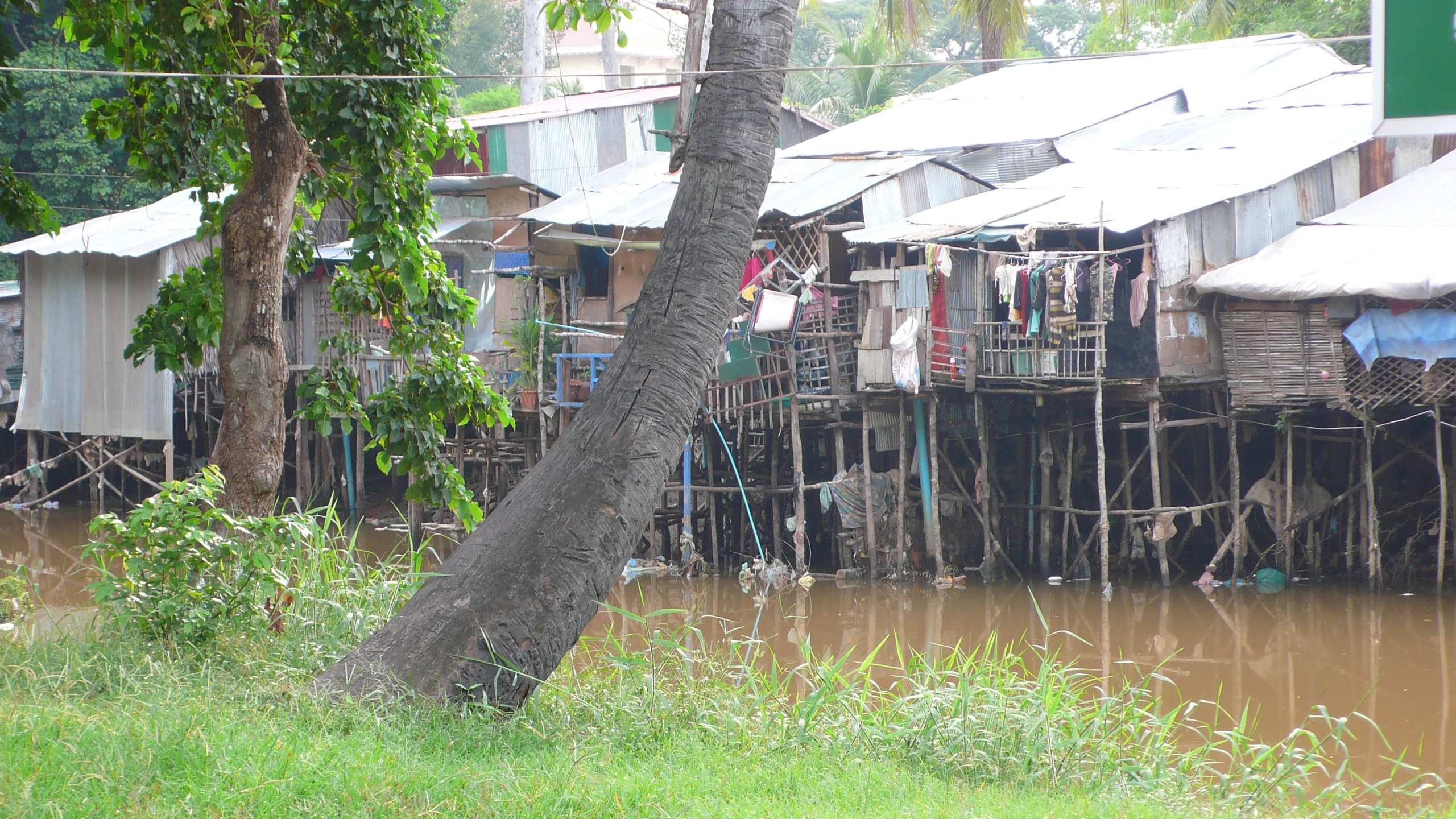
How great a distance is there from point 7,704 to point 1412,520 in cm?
1478

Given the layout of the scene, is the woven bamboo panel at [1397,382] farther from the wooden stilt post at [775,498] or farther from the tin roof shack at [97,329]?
the tin roof shack at [97,329]

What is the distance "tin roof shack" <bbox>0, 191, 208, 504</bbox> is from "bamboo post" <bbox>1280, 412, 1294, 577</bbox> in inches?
604

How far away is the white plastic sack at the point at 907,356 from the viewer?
14.0 m

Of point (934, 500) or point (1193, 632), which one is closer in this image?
point (1193, 632)

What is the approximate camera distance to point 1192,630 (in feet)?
41.2

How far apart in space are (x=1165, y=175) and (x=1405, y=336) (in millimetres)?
3763

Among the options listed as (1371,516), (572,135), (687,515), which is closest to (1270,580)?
(1371,516)

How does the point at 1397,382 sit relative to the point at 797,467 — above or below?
above

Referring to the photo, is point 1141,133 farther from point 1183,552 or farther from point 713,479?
point 713,479

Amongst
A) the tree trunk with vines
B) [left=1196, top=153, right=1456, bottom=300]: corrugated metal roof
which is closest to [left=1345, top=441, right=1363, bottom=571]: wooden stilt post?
[left=1196, top=153, right=1456, bottom=300]: corrugated metal roof

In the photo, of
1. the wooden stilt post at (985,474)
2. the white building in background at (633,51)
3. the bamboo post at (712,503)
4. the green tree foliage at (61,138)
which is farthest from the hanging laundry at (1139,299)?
the white building in background at (633,51)

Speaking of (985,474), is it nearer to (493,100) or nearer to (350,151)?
(350,151)

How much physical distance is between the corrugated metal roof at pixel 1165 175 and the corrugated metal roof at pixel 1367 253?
30.3 inches

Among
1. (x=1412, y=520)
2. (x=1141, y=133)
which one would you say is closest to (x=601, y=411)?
(x=1412, y=520)
